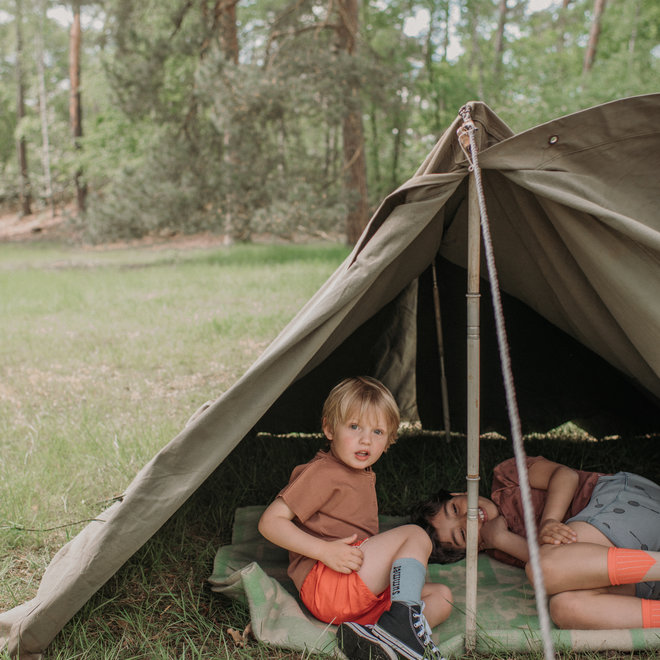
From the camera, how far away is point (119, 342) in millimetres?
7133

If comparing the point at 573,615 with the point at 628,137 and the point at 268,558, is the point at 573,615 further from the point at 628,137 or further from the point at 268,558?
the point at 628,137

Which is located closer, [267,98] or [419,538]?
[419,538]

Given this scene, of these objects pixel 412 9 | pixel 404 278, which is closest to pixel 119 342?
pixel 404 278

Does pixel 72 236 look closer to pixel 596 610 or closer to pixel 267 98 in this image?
pixel 267 98

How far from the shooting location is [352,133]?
48.1 feet

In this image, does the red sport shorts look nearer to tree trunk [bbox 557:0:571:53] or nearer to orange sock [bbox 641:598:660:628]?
orange sock [bbox 641:598:660:628]

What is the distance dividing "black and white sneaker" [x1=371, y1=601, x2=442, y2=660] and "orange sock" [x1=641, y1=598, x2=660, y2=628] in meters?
0.73

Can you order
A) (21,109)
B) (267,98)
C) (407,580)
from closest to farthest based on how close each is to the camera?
(407,580) → (267,98) → (21,109)

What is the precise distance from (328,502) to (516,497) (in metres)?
0.92

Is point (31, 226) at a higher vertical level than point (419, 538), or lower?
higher

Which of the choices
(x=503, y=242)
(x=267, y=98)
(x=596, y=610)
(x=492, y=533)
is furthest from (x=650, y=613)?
(x=267, y=98)

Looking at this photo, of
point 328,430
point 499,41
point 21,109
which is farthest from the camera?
point 21,109

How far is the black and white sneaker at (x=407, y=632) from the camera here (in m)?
2.07

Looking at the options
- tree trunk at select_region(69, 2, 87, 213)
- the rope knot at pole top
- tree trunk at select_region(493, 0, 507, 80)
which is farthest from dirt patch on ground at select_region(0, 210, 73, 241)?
the rope knot at pole top
